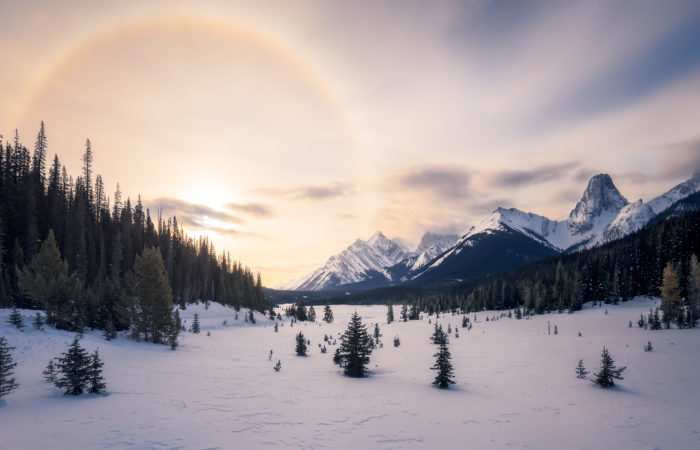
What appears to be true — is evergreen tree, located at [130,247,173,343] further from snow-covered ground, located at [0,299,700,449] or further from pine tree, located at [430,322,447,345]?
pine tree, located at [430,322,447,345]

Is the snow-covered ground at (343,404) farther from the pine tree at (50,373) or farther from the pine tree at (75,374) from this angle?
the pine tree at (75,374)

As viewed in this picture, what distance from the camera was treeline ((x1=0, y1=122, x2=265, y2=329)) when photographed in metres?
33.5

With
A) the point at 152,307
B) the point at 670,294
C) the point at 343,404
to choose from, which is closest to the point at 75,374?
the point at 343,404

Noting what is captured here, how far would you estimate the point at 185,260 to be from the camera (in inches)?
3359

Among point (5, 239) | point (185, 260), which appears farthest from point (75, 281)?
point (185, 260)

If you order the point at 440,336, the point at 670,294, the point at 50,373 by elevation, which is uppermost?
the point at 670,294

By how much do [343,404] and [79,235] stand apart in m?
57.4

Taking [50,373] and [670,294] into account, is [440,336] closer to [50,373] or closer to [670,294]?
[50,373]

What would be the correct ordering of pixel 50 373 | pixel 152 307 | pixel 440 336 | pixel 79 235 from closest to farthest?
1. pixel 50 373
2. pixel 440 336
3. pixel 152 307
4. pixel 79 235

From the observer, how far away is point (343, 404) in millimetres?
14258

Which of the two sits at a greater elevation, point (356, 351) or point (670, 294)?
point (670, 294)

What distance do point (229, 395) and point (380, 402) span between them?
6.88m

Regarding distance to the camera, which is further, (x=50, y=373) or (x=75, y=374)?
(x=50, y=373)

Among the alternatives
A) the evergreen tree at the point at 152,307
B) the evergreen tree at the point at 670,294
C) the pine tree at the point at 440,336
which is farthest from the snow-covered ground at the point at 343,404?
the evergreen tree at the point at 670,294
